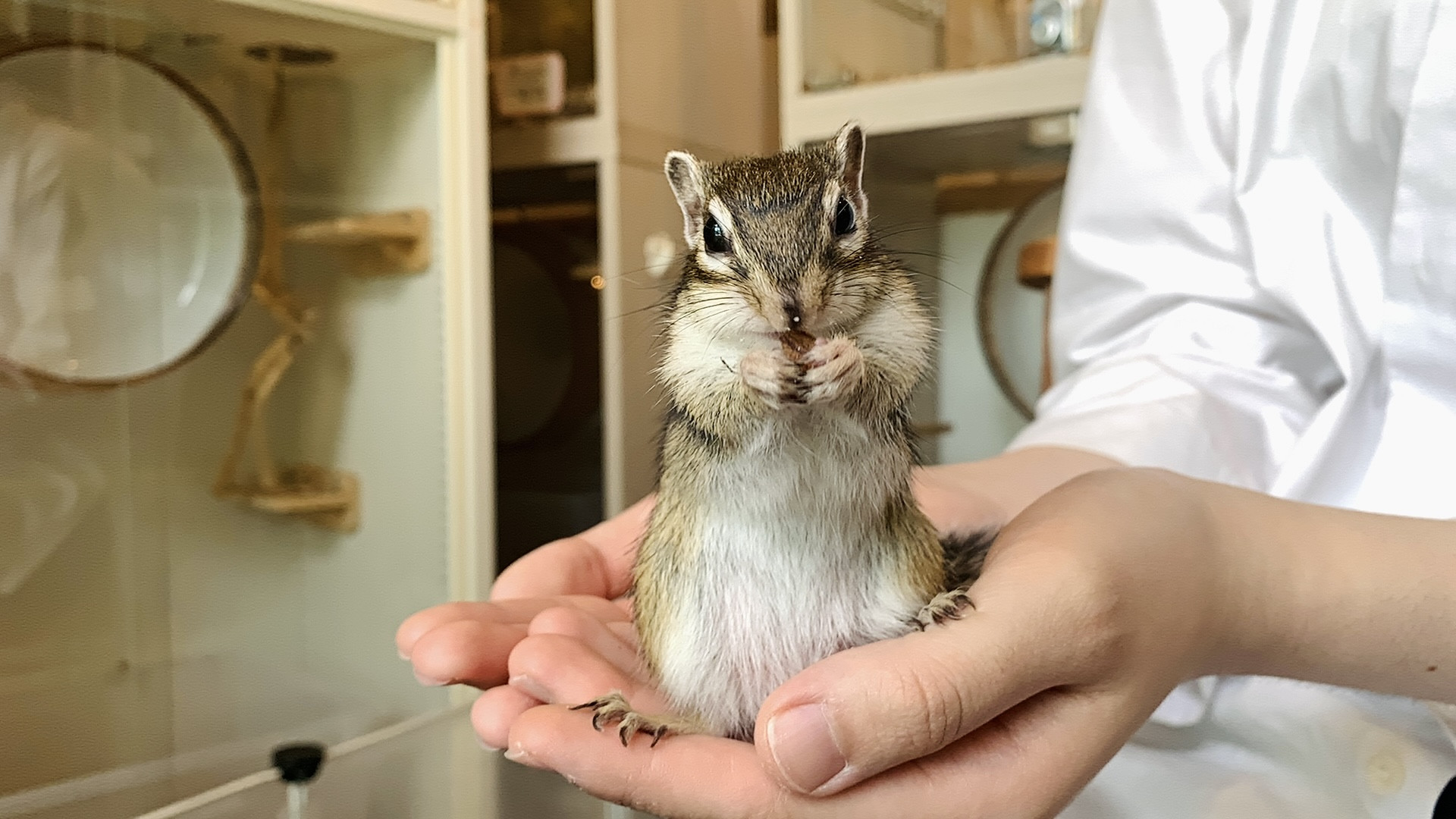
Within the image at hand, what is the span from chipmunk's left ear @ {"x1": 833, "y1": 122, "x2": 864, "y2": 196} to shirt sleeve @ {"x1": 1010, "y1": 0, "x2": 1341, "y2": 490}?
0.55 meters

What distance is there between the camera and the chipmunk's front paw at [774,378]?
0.70 metres

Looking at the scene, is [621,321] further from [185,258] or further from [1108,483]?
[1108,483]

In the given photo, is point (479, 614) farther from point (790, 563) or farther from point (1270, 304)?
point (1270, 304)

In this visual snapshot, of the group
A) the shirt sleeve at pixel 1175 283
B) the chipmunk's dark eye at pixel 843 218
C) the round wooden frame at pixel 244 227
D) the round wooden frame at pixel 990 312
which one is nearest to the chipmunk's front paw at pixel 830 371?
the chipmunk's dark eye at pixel 843 218

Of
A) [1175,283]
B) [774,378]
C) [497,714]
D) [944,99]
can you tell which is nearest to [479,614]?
[497,714]

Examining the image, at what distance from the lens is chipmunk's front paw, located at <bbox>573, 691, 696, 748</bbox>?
80 cm

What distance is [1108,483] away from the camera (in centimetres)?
81

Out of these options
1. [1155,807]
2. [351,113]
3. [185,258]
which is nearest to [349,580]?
[185,258]

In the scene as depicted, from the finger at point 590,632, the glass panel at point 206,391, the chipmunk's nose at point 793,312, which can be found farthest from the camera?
the glass panel at point 206,391

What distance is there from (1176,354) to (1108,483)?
27.9 inches

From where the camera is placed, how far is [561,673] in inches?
33.4

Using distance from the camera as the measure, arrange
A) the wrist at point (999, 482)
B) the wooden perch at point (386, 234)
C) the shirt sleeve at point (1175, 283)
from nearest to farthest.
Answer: the wrist at point (999, 482) → the shirt sleeve at point (1175, 283) → the wooden perch at point (386, 234)

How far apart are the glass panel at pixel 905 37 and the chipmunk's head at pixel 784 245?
126 cm

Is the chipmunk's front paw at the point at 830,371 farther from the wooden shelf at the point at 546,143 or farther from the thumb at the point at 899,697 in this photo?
the wooden shelf at the point at 546,143
